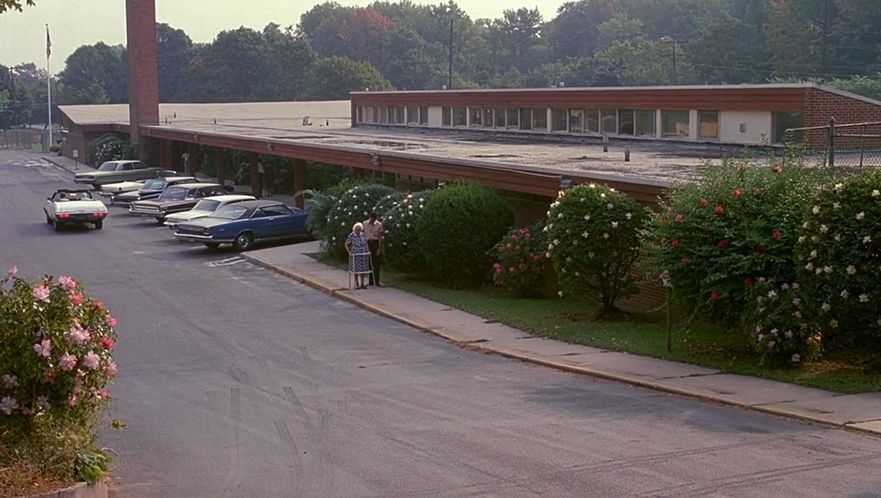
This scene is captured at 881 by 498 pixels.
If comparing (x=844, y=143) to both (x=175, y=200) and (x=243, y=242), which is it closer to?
(x=243, y=242)

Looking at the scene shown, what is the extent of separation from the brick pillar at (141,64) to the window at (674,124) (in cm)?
4644

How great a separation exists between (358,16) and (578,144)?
142m

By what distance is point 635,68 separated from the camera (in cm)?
10619

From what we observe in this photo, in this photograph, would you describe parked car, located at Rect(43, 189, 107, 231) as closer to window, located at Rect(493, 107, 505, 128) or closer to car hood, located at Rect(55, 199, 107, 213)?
car hood, located at Rect(55, 199, 107, 213)

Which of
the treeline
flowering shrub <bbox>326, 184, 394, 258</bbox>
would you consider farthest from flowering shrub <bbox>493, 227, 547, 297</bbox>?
the treeline

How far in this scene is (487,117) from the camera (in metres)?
51.3

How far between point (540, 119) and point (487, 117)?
560 centimetres

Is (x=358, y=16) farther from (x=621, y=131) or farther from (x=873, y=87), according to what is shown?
(x=621, y=131)

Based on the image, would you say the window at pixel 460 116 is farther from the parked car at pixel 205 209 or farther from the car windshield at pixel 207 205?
the car windshield at pixel 207 205

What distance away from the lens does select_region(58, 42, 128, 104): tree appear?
169 meters

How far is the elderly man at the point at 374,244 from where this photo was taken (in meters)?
29.8

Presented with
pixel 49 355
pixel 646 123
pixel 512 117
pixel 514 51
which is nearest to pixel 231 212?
pixel 512 117

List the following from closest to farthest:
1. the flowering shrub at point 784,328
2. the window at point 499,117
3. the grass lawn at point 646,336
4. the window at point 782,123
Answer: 1. the grass lawn at point 646,336
2. the flowering shrub at point 784,328
3. the window at point 782,123
4. the window at point 499,117

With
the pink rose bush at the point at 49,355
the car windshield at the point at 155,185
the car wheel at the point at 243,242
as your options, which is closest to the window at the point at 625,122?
the car wheel at the point at 243,242
